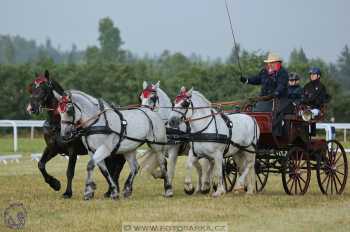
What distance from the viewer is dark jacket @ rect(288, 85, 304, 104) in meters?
15.4

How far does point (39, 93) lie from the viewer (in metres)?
13.9

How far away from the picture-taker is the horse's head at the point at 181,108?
46.3 ft

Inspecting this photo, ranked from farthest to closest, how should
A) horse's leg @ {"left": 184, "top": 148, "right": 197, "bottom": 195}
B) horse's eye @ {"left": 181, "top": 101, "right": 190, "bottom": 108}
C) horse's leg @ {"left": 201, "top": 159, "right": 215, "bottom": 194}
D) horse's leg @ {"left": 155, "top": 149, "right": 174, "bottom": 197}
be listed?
horse's leg @ {"left": 201, "top": 159, "right": 215, "bottom": 194} < horse's leg @ {"left": 155, "top": 149, "right": 174, "bottom": 197} < horse's leg @ {"left": 184, "top": 148, "right": 197, "bottom": 195} < horse's eye @ {"left": 181, "top": 101, "right": 190, "bottom": 108}

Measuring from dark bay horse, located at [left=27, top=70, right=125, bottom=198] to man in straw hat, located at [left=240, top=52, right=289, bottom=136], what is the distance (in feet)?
8.24

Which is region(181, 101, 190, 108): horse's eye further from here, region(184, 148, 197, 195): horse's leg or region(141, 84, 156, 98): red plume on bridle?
region(141, 84, 156, 98): red plume on bridle

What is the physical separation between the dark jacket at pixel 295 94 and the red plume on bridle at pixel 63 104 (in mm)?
3803

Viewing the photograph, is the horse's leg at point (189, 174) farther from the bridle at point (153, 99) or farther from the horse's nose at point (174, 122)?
the bridle at point (153, 99)

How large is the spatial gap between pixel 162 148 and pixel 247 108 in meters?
1.84

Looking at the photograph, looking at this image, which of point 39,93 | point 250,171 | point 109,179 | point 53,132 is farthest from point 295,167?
point 39,93

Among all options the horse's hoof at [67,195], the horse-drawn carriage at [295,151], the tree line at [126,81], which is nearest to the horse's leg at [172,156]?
the horse-drawn carriage at [295,151]

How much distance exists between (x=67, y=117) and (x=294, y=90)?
167 inches

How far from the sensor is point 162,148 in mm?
14945

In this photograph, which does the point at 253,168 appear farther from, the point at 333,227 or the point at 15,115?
the point at 15,115

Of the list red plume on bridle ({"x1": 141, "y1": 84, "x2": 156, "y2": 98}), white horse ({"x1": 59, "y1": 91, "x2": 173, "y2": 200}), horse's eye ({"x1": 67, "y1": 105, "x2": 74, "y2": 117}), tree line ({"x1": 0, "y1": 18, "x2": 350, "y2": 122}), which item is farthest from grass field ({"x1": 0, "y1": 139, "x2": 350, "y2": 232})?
tree line ({"x1": 0, "y1": 18, "x2": 350, "y2": 122})
